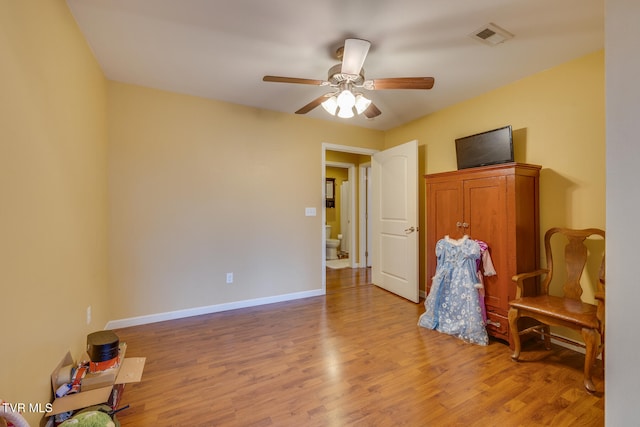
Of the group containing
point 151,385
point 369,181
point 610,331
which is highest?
point 369,181

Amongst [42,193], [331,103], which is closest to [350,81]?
[331,103]

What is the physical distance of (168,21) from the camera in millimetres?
1839

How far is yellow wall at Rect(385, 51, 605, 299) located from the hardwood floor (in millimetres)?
1227

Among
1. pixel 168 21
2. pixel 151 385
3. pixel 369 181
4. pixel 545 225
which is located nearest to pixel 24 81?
pixel 168 21

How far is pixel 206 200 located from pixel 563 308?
11.0 ft

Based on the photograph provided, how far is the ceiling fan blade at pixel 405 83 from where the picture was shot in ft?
6.34

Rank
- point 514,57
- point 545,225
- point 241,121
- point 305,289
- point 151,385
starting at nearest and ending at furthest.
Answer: point 151,385
point 514,57
point 545,225
point 241,121
point 305,289

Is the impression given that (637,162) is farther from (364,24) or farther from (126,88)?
(126,88)

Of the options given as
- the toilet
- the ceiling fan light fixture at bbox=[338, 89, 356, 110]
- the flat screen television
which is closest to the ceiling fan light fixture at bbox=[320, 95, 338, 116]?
the ceiling fan light fixture at bbox=[338, 89, 356, 110]

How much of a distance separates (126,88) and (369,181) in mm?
4053

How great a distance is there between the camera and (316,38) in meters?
2.00

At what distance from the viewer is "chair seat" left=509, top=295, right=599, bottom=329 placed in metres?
1.80

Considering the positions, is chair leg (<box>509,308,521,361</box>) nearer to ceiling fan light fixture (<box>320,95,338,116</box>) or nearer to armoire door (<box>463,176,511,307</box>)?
armoire door (<box>463,176,511,307</box>)

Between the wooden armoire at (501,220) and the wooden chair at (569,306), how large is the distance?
126mm
